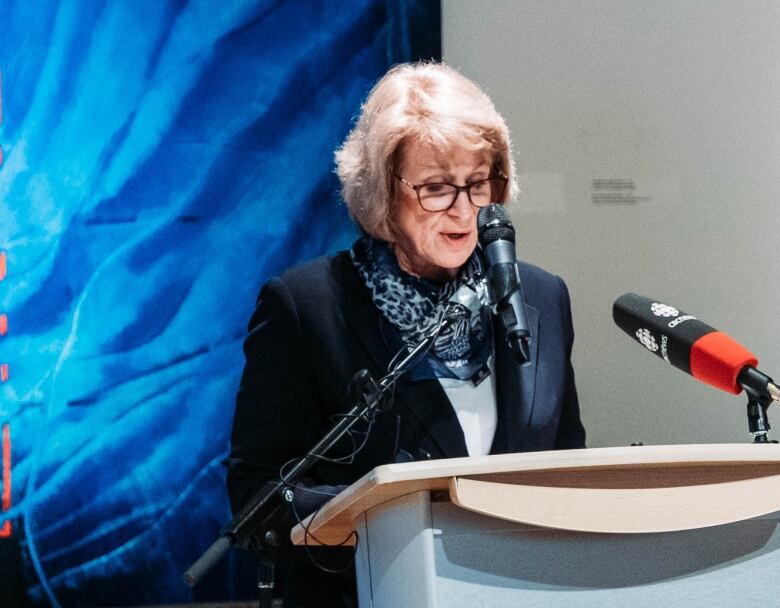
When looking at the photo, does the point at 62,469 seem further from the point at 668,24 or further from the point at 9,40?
the point at 668,24

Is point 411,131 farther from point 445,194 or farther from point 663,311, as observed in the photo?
point 663,311

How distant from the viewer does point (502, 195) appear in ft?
7.66

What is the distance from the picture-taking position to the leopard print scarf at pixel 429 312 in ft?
7.20

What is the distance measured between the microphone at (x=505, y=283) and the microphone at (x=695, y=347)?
0.23m

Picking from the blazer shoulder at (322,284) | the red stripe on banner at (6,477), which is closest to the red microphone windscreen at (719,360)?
the blazer shoulder at (322,284)

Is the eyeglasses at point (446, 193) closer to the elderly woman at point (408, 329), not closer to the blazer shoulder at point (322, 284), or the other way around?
the elderly woman at point (408, 329)

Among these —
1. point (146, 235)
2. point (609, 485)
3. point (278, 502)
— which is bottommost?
point (278, 502)

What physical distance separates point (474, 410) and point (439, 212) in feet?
1.36

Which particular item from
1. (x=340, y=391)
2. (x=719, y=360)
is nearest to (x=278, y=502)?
(x=340, y=391)

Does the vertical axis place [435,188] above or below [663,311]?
above

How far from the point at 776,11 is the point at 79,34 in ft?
7.00

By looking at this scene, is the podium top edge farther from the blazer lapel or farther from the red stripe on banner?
the red stripe on banner

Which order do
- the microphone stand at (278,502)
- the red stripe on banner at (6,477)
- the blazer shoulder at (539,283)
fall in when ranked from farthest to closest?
the red stripe on banner at (6,477)
the blazer shoulder at (539,283)
the microphone stand at (278,502)

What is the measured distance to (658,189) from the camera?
135 inches
